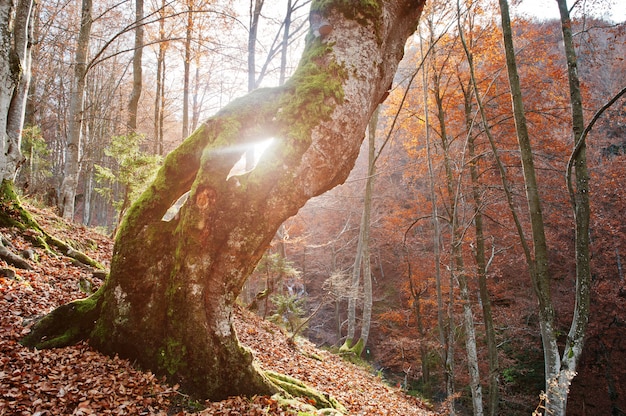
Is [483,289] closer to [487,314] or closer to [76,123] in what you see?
[487,314]

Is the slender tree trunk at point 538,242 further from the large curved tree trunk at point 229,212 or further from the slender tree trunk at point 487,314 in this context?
the large curved tree trunk at point 229,212

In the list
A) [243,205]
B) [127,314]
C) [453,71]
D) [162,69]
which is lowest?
[127,314]

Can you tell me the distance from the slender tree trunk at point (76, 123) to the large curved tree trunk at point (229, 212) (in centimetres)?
626

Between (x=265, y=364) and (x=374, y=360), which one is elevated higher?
(x=265, y=364)

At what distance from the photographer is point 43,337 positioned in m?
3.40

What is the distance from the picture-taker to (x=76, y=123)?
819 cm

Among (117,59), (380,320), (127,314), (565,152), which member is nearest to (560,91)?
(565,152)

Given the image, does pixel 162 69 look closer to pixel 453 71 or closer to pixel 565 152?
pixel 453 71

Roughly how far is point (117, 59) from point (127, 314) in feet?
73.0

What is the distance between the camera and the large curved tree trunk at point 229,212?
3064 mm

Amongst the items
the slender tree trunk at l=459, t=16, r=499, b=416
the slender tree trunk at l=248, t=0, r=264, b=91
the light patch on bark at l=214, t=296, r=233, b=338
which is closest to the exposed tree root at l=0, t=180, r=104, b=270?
the light patch on bark at l=214, t=296, r=233, b=338

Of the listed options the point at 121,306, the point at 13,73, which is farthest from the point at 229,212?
the point at 13,73

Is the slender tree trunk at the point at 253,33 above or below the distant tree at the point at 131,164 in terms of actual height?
above

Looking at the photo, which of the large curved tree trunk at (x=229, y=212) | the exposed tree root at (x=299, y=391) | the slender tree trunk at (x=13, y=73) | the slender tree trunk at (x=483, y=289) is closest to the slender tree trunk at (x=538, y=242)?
the slender tree trunk at (x=483, y=289)
